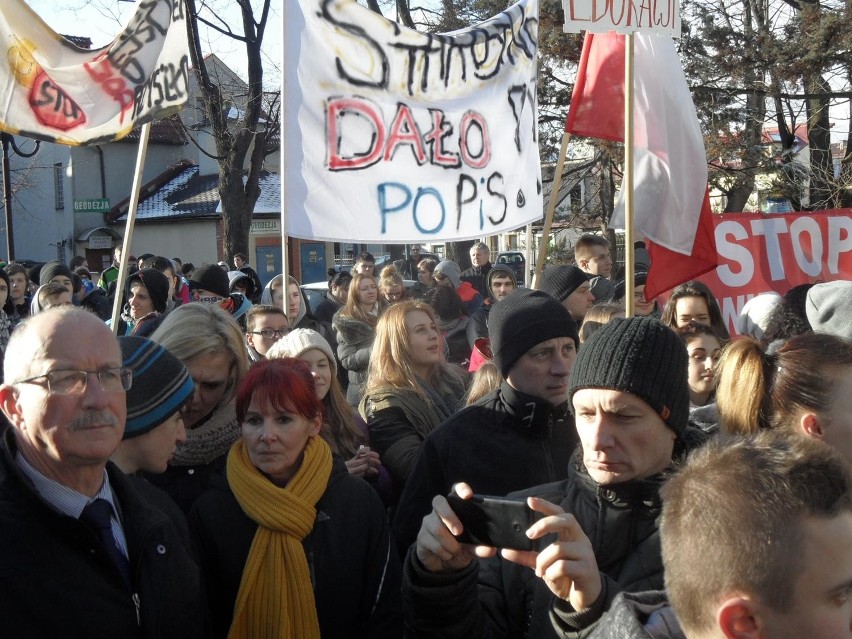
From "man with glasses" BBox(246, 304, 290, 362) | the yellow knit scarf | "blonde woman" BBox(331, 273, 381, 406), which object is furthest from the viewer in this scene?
"blonde woman" BBox(331, 273, 381, 406)

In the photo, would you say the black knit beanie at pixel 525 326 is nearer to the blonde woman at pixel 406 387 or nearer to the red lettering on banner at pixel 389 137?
the blonde woman at pixel 406 387

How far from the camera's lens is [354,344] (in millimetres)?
6625

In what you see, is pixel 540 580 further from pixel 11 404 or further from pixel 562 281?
pixel 562 281

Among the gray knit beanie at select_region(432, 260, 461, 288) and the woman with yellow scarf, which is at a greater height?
the gray knit beanie at select_region(432, 260, 461, 288)

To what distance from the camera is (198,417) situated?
3.45 m

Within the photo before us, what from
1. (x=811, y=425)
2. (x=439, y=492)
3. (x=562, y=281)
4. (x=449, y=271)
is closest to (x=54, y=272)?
(x=449, y=271)

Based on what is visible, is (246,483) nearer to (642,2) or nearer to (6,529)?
(6,529)

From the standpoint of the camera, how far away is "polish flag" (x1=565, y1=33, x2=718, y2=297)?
5.41 m

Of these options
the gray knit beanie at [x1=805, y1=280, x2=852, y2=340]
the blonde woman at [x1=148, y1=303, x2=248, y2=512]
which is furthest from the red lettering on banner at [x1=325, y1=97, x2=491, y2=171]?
the gray knit beanie at [x1=805, y1=280, x2=852, y2=340]

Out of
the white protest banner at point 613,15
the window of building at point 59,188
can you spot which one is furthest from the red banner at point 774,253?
the window of building at point 59,188

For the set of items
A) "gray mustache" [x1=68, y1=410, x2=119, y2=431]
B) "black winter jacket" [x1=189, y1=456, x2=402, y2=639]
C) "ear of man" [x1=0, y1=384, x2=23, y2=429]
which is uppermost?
"ear of man" [x1=0, y1=384, x2=23, y2=429]

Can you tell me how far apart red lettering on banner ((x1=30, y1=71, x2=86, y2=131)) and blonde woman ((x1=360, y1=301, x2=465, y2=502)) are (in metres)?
1.99

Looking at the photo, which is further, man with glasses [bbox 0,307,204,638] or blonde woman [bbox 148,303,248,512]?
blonde woman [bbox 148,303,248,512]

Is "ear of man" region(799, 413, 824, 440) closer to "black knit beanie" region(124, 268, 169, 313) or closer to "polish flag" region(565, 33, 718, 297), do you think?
"polish flag" region(565, 33, 718, 297)
